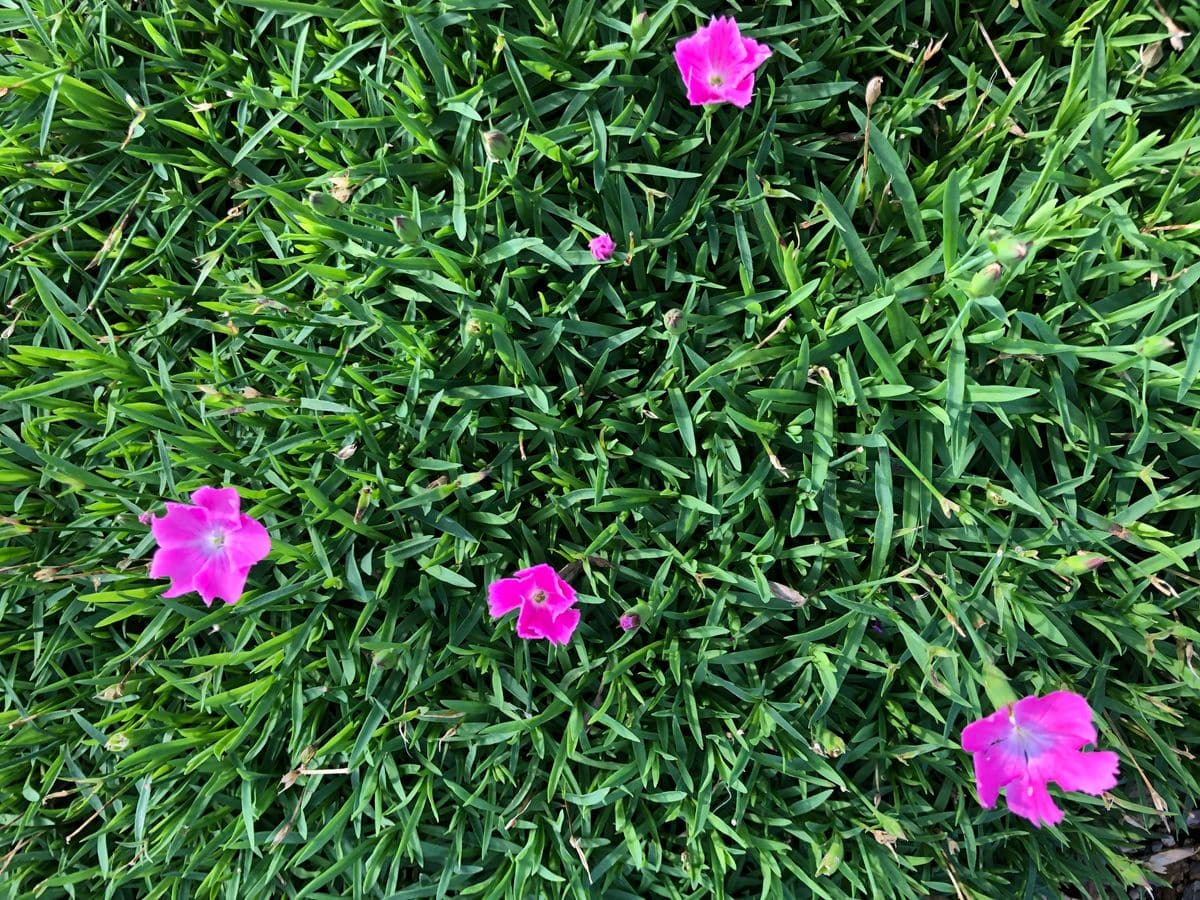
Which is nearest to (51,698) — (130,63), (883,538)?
(130,63)

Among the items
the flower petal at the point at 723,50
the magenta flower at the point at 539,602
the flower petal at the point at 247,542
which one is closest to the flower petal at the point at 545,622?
the magenta flower at the point at 539,602

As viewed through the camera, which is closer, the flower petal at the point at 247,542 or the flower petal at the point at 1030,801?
the flower petal at the point at 1030,801

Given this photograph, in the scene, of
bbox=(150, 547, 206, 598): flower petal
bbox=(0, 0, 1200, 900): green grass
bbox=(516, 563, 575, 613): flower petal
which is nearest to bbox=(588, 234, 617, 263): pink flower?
bbox=(0, 0, 1200, 900): green grass

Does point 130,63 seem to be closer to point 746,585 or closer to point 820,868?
point 746,585

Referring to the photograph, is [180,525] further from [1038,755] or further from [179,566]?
[1038,755]

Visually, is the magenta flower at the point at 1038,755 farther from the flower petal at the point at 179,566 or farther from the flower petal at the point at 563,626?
the flower petal at the point at 179,566

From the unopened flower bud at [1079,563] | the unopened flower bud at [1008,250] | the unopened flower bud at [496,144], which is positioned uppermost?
the unopened flower bud at [1008,250]

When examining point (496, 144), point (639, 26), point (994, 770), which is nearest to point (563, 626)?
point (994, 770)

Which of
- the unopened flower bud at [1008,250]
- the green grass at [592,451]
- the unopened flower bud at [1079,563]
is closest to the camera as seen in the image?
the unopened flower bud at [1008,250]
